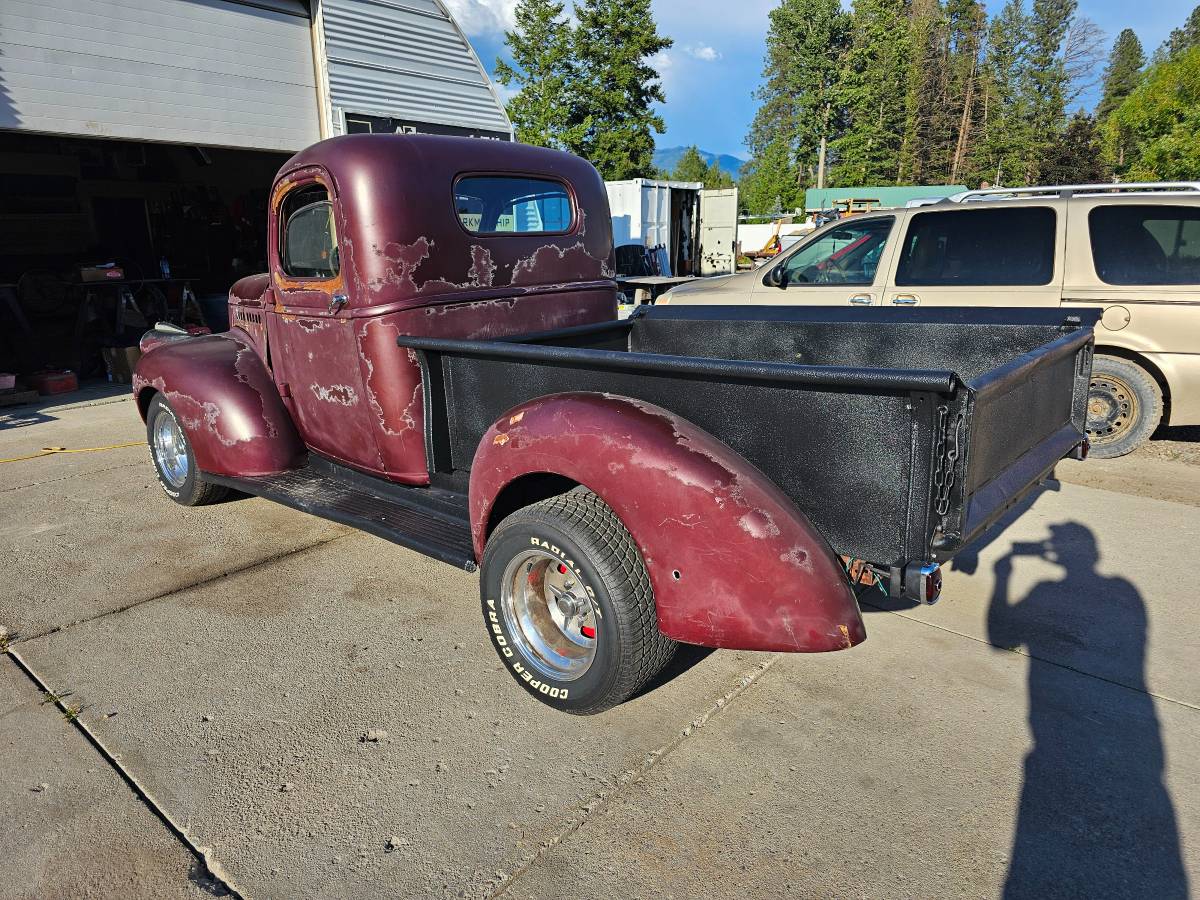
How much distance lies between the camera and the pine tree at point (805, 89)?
2281 inches

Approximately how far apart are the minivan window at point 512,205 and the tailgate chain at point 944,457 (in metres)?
2.40

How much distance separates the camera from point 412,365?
3.36 m

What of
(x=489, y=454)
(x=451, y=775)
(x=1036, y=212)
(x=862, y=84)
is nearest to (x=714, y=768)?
(x=451, y=775)

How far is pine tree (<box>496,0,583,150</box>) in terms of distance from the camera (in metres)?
32.1

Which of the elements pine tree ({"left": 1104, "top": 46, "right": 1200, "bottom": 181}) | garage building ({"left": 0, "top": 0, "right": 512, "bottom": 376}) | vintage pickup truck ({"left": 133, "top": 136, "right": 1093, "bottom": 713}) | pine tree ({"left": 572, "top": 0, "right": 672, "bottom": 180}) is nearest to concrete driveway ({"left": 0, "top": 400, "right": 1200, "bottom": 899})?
vintage pickup truck ({"left": 133, "top": 136, "right": 1093, "bottom": 713})

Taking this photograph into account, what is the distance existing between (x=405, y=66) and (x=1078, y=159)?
153 feet

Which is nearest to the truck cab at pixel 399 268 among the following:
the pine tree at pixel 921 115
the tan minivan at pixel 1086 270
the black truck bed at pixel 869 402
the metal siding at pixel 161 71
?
the black truck bed at pixel 869 402

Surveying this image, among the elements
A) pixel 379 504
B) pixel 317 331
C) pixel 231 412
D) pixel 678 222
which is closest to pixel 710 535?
pixel 379 504

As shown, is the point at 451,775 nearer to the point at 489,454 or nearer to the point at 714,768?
the point at 714,768

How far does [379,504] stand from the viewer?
11.6 feet

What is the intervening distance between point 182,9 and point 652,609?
9904mm

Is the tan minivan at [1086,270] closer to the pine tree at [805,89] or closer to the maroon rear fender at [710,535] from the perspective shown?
the maroon rear fender at [710,535]

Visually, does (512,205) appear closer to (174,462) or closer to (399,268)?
(399,268)

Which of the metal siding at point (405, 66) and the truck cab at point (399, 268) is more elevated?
the metal siding at point (405, 66)
